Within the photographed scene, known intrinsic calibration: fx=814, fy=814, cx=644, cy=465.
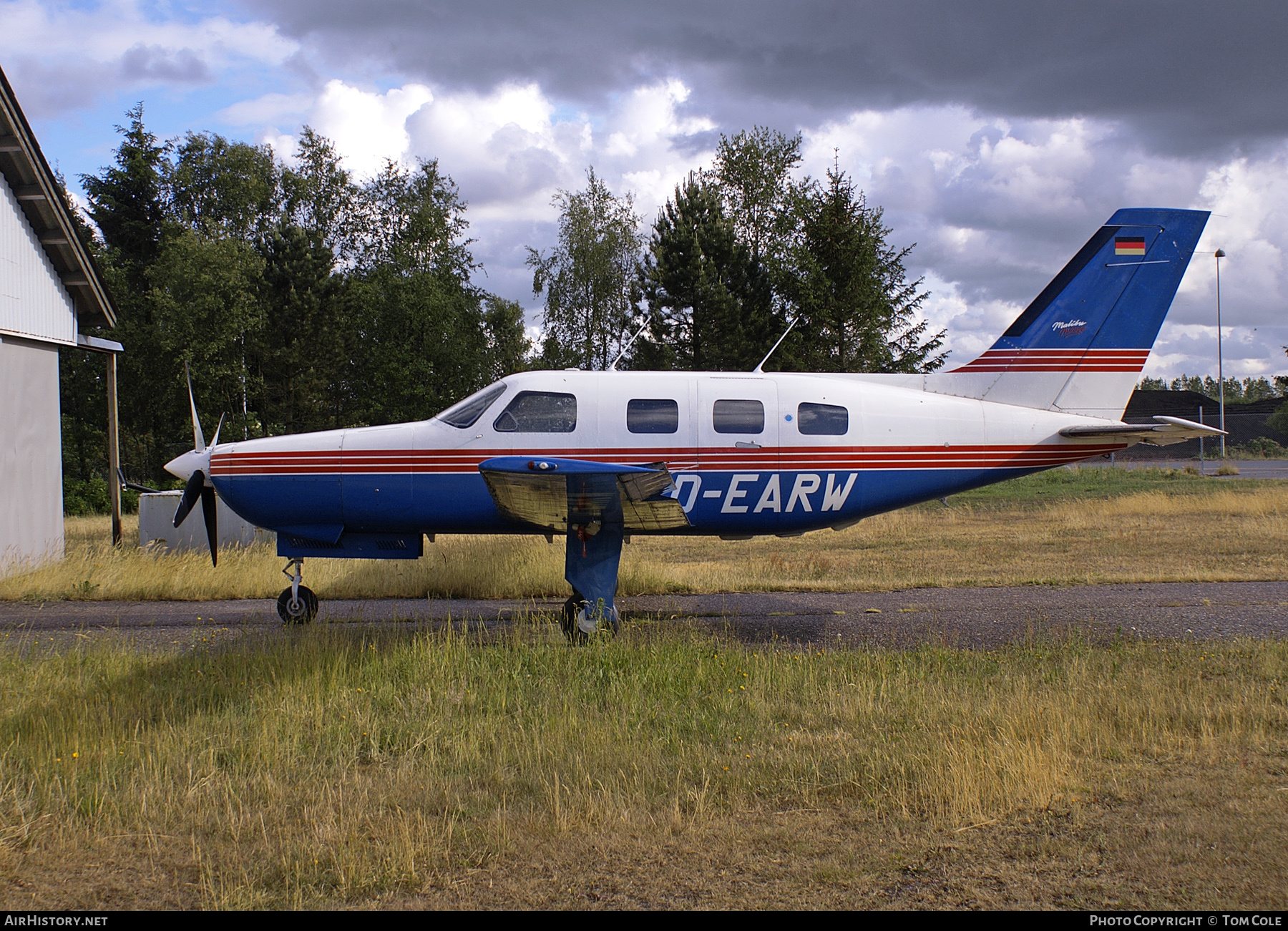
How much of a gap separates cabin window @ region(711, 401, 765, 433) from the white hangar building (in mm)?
11602

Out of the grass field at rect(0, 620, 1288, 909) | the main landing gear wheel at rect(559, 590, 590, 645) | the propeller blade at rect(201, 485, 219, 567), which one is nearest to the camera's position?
the grass field at rect(0, 620, 1288, 909)

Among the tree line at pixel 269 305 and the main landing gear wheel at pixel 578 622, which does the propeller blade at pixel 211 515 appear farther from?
the tree line at pixel 269 305

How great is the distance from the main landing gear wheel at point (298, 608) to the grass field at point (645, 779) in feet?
6.62

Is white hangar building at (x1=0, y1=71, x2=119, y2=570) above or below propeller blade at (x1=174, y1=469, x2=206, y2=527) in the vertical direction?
above

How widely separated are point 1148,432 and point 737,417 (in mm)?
4488

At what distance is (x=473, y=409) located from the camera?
9.19 meters

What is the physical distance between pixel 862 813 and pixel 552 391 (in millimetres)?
5852

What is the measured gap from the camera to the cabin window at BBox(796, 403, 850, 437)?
360 inches

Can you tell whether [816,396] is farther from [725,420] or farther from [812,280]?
[812,280]

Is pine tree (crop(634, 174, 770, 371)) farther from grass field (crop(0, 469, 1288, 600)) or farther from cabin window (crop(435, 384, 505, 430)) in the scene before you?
cabin window (crop(435, 384, 505, 430))

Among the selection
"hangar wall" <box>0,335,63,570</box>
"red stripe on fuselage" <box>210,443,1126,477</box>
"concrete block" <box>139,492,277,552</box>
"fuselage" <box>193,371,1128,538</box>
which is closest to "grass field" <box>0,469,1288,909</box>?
"fuselage" <box>193,371,1128,538</box>

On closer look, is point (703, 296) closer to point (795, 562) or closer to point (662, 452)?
point (795, 562)

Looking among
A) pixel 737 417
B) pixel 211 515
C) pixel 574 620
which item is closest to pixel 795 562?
pixel 737 417

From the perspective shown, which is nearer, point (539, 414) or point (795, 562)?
point (539, 414)
